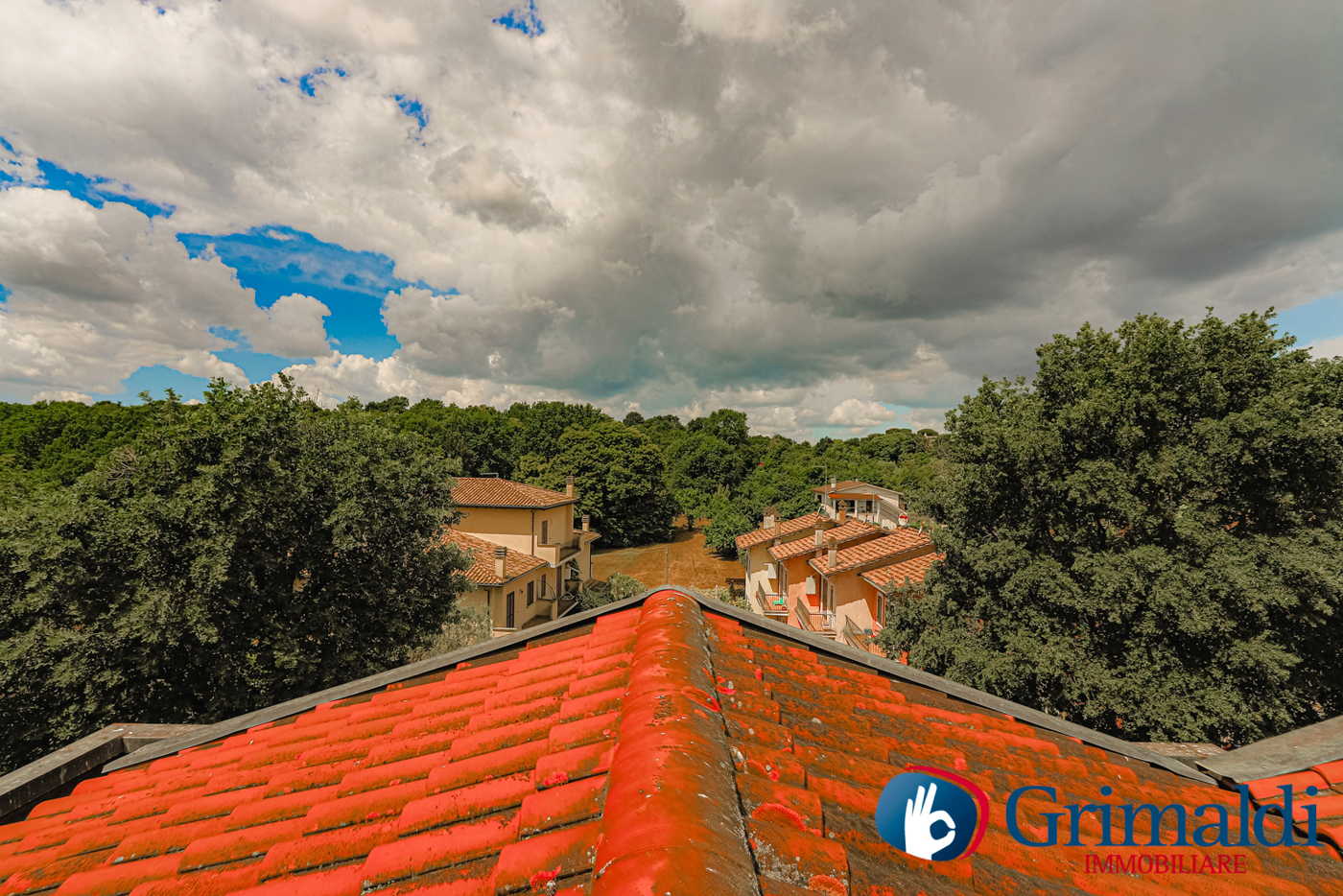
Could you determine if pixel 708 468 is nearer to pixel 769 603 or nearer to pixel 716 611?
pixel 769 603

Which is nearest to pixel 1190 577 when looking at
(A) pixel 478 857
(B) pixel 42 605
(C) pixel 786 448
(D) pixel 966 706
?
(D) pixel 966 706

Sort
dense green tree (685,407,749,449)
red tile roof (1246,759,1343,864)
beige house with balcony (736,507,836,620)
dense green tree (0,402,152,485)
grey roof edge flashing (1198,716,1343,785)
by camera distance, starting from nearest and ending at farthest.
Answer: red tile roof (1246,759,1343,864) < grey roof edge flashing (1198,716,1343,785) < beige house with balcony (736,507,836,620) < dense green tree (0,402,152,485) < dense green tree (685,407,749,449)

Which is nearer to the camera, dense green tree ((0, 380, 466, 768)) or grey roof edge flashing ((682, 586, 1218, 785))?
grey roof edge flashing ((682, 586, 1218, 785))

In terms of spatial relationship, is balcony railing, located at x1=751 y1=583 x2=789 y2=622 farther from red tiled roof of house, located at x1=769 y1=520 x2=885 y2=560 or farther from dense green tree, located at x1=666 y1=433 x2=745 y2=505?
dense green tree, located at x1=666 y1=433 x2=745 y2=505

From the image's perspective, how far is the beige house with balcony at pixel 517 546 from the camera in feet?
71.8

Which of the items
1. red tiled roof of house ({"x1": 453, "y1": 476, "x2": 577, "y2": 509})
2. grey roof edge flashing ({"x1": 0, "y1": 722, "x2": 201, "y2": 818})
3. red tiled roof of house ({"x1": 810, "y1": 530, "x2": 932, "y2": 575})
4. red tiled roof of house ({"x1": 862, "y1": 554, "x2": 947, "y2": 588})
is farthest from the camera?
red tiled roof of house ({"x1": 453, "y1": 476, "x2": 577, "y2": 509})

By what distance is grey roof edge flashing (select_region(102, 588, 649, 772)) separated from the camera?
3.87m

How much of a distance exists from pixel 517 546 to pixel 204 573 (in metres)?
19.5

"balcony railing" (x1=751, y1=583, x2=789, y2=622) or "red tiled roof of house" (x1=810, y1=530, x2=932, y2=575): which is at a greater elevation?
"red tiled roof of house" (x1=810, y1=530, x2=932, y2=575)

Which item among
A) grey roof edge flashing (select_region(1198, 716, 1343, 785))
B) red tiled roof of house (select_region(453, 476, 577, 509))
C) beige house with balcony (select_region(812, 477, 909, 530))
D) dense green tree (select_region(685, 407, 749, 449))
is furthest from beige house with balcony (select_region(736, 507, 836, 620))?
dense green tree (select_region(685, 407, 749, 449))

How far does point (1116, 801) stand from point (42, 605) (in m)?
14.9

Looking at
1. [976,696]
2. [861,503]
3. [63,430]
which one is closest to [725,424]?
[861,503]

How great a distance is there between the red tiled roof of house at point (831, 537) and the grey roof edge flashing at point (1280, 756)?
2020 cm

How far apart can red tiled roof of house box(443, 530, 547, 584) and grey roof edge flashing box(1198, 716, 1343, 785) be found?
20545 mm
